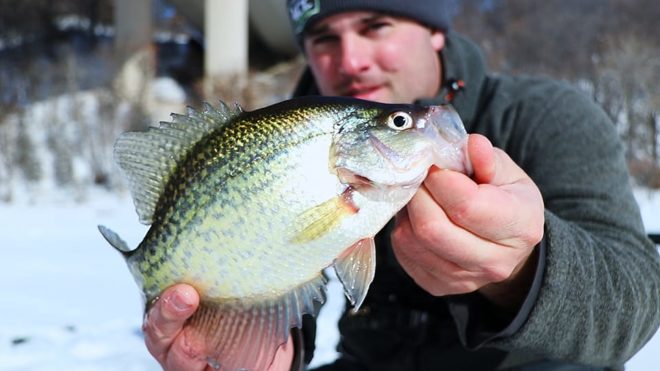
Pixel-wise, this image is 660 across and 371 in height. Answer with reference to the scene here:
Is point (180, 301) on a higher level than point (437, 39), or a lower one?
lower

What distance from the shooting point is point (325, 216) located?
125 centimetres

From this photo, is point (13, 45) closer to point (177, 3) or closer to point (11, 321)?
point (177, 3)

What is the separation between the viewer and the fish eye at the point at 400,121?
1276 millimetres

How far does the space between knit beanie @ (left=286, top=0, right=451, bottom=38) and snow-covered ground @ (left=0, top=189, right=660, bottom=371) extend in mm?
1484

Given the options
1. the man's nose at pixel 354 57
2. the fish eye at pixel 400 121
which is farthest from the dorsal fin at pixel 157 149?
the man's nose at pixel 354 57

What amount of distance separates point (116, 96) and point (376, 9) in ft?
31.6

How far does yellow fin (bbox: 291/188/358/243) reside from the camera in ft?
4.09

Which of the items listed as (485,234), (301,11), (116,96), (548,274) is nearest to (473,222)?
(485,234)

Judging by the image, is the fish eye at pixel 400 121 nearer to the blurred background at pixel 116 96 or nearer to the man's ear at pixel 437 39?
the man's ear at pixel 437 39

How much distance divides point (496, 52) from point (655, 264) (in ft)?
62.4

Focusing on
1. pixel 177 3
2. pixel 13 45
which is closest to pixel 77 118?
pixel 177 3

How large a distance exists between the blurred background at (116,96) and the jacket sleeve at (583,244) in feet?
2.96

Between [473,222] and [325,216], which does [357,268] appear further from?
[473,222]

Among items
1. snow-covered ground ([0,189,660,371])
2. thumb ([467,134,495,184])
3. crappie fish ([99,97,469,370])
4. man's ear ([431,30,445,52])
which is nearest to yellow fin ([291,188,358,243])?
crappie fish ([99,97,469,370])
